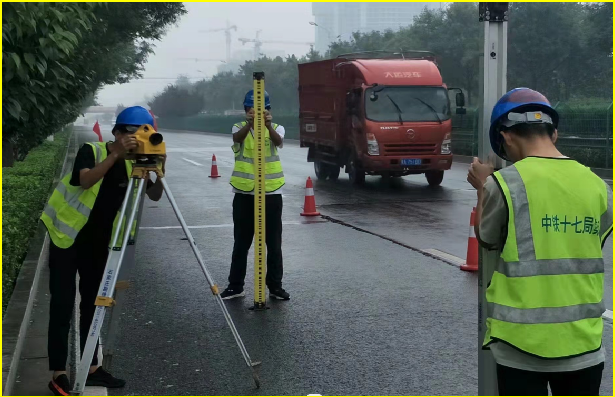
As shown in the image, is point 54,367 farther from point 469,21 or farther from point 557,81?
point 469,21

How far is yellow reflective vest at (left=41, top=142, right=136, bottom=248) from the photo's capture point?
204 inches

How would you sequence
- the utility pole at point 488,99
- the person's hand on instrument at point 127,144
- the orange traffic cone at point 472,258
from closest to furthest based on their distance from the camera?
the utility pole at point 488,99 → the person's hand on instrument at point 127,144 → the orange traffic cone at point 472,258

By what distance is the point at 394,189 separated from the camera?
20.0m

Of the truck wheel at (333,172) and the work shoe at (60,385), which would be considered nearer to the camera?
the work shoe at (60,385)

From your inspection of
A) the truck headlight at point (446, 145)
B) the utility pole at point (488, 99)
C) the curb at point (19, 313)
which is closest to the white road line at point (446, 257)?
the curb at point (19, 313)

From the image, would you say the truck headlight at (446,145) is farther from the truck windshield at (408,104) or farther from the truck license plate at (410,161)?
the truck license plate at (410,161)

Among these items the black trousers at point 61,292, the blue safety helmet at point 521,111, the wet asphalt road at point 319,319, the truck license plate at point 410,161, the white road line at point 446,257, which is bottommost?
the white road line at point 446,257

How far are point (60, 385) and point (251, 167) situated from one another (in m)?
3.27

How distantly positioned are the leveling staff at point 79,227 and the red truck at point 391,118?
48.9 ft

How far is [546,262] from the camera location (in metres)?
3.07

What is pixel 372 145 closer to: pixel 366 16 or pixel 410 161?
pixel 410 161

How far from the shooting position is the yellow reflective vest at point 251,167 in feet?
26.3

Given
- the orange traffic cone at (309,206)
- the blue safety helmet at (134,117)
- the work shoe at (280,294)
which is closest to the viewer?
the blue safety helmet at (134,117)

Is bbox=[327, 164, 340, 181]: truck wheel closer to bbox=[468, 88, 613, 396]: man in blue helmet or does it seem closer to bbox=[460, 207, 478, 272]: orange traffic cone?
bbox=[460, 207, 478, 272]: orange traffic cone
